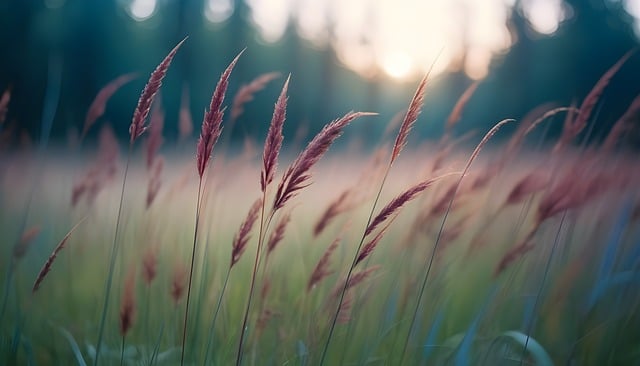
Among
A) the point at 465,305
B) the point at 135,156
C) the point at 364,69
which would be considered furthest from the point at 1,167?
the point at 364,69

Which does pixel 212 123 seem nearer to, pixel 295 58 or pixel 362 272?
pixel 362 272

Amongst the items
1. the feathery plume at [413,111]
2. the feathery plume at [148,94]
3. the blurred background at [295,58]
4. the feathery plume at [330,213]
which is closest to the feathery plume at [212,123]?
the feathery plume at [148,94]

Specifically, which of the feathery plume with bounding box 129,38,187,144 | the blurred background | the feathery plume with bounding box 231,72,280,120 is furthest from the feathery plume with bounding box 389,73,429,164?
the blurred background

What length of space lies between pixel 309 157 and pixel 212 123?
0.50ft

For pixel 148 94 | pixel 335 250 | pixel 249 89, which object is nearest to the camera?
pixel 148 94

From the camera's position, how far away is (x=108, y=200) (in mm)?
2035

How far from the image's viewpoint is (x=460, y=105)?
4.51 ft

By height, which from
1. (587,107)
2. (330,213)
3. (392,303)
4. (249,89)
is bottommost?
(392,303)

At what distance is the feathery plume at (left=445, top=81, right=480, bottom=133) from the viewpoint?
133cm

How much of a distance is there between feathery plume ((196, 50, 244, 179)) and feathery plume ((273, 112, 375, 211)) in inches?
4.9

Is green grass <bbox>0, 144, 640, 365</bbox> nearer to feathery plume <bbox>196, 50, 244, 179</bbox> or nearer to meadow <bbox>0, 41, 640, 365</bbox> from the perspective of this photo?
meadow <bbox>0, 41, 640, 365</bbox>

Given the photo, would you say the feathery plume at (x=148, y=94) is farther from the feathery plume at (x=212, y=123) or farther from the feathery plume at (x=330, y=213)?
the feathery plume at (x=330, y=213)

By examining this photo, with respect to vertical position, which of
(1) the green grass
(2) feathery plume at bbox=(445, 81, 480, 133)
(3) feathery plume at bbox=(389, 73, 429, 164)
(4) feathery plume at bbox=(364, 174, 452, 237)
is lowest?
(1) the green grass

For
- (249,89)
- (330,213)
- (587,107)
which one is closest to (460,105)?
(587,107)
